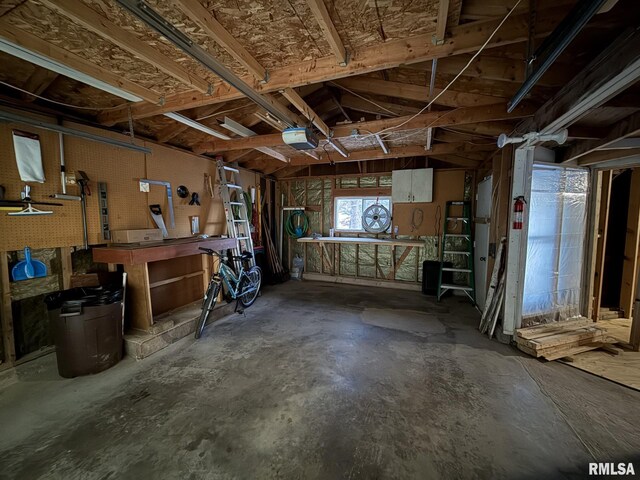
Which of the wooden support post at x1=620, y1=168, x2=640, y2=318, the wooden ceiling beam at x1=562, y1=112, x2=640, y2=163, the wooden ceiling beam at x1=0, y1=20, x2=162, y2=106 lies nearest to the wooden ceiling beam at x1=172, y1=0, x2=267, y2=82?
the wooden ceiling beam at x1=0, y1=20, x2=162, y2=106

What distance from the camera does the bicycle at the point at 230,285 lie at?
3.22 m

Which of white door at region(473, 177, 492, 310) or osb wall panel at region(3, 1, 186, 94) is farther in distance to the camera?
white door at region(473, 177, 492, 310)

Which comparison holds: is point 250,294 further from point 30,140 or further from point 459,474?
point 459,474

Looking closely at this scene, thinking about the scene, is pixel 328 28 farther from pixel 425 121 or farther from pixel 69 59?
pixel 69 59

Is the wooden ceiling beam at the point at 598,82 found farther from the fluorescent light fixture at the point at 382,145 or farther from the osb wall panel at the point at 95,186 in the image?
the osb wall panel at the point at 95,186

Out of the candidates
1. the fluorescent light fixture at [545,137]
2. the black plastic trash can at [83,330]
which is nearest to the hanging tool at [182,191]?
the black plastic trash can at [83,330]

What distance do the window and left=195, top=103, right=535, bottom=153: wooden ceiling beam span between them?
2.56 m

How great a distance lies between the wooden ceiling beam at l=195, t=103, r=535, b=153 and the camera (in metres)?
2.63

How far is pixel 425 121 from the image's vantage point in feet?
9.72

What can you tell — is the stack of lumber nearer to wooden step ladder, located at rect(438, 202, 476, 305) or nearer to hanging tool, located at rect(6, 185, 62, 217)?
wooden step ladder, located at rect(438, 202, 476, 305)

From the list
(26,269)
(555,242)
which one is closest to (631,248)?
(555,242)

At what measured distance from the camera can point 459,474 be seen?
4.67 ft

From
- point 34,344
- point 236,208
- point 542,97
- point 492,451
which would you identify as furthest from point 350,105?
point 34,344

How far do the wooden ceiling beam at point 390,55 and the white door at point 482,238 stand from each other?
2.64m
